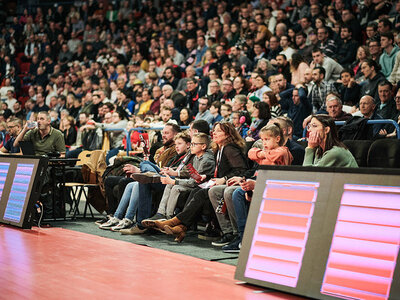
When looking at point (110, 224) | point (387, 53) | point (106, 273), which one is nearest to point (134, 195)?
point (110, 224)

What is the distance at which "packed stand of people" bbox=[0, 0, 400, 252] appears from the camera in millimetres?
6039

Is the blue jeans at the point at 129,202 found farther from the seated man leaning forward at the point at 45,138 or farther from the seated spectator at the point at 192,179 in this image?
the seated man leaning forward at the point at 45,138

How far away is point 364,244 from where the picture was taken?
332 centimetres

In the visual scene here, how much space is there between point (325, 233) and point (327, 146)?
1237 mm

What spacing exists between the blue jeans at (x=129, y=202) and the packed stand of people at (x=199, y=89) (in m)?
0.01

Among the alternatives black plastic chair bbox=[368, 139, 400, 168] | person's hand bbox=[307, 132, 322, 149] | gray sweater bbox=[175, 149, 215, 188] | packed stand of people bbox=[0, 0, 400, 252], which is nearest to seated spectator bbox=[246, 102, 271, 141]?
packed stand of people bbox=[0, 0, 400, 252]

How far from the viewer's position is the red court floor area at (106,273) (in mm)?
3615

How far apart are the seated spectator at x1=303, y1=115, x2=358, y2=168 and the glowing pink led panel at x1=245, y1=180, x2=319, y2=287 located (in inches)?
31.0

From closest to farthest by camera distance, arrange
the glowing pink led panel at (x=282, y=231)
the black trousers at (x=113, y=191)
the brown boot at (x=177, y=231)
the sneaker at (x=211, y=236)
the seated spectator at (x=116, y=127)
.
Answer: the glowing pink led panel at (x=282, y=231)
the brown boot at (x=177, y=231)
the sneaker at (x=211, y=236)
the black trousers at (x=113, y=191)
the seated spectator at (x=116, y=127)

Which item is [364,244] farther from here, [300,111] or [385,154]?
[300,111]

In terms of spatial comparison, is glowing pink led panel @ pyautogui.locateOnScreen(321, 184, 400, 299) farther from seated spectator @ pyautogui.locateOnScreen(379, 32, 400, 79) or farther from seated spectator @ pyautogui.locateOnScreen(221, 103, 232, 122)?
seated spectator @ pyautogui.locateOnScreen(379, 32, 400, 79)

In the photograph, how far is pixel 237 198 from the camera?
5531mm

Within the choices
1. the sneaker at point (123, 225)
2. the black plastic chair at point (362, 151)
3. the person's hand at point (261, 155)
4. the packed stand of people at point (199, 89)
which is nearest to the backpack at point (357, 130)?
the packed stand of people at point (199, 89)

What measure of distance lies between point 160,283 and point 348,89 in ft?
17.5
